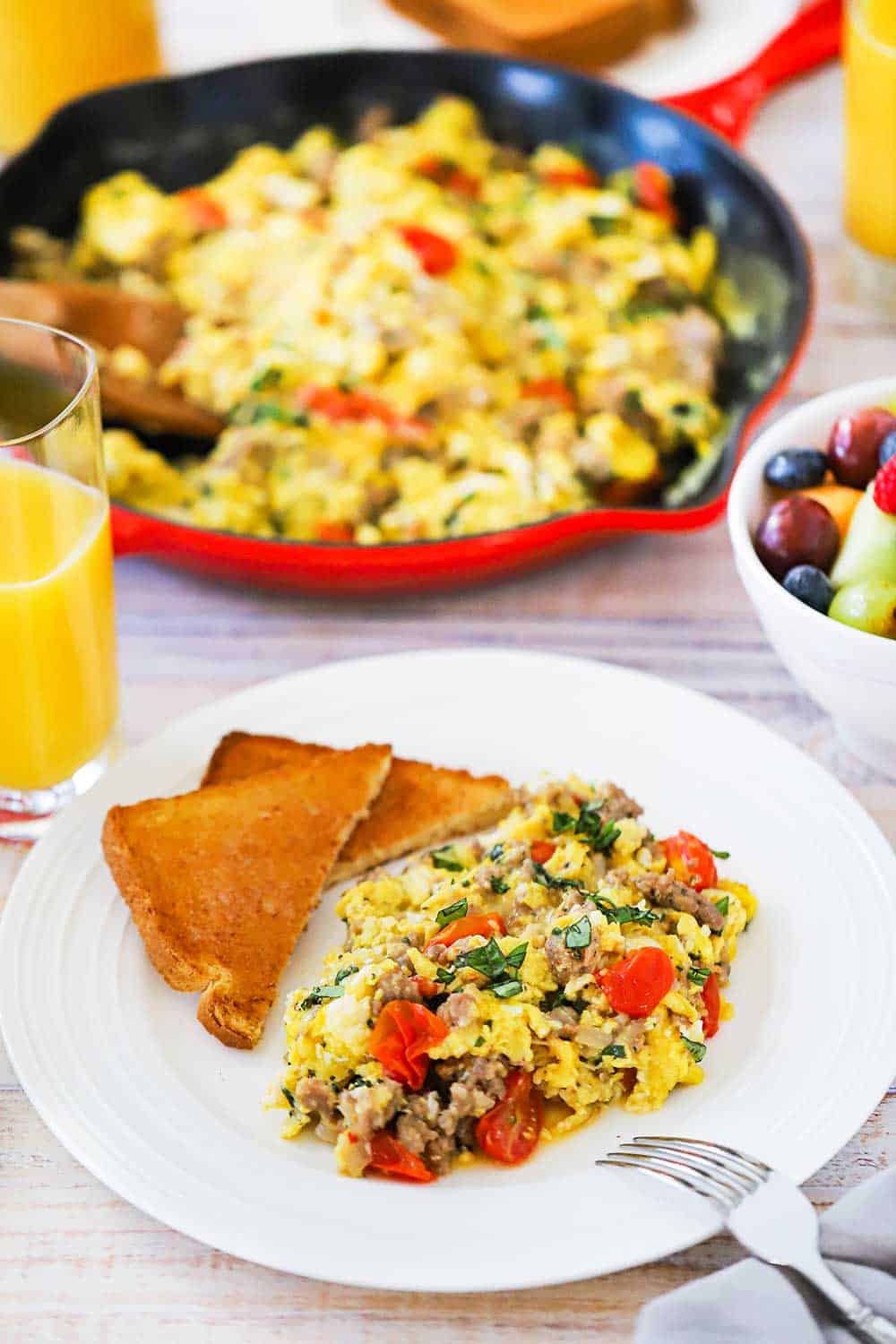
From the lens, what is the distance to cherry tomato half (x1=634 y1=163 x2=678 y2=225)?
3387 mm

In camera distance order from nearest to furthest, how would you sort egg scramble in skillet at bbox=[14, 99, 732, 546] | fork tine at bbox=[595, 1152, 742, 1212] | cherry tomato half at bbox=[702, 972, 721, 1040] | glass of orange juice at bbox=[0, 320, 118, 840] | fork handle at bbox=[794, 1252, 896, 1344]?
1. fork handle at bbox=[794, 1252, 896, 1344]
2. fork tine at bbox=[595, 1152, 742, 1212]
3. cherry tomato half at bbox=[702, 972, 721, 1040]
4. glass of orange juice at bbox=[0, 320, 118, 840]
5. egg scramble in skillet at bbox=[14, 99, 732, 546]

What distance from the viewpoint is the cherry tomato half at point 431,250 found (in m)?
3.18

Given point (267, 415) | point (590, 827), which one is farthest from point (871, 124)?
point (590, 827)

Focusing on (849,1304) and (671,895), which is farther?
(671,895)

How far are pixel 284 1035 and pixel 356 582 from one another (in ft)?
2.87

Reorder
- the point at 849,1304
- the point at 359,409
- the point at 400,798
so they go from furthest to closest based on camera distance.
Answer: the point at 359,409, the point at 400,798, the point at 849,1304

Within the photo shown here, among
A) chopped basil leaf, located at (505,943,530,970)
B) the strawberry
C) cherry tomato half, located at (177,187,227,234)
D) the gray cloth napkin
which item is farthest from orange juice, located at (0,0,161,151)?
the gray cloth napkin

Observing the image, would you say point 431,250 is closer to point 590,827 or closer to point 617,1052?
point 590,827

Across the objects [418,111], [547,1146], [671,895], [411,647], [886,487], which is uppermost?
[886,487]

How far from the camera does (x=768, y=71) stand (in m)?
3.73

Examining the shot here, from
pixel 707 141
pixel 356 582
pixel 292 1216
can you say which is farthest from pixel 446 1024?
pixel 707 141

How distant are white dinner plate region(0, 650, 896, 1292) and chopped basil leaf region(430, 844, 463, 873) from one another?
0.16 m

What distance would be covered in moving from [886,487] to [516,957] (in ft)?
2.71

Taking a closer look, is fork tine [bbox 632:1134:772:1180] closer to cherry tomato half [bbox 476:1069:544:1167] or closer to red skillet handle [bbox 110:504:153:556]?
cherry tomato half [bbox 476:1069:544:1167]
